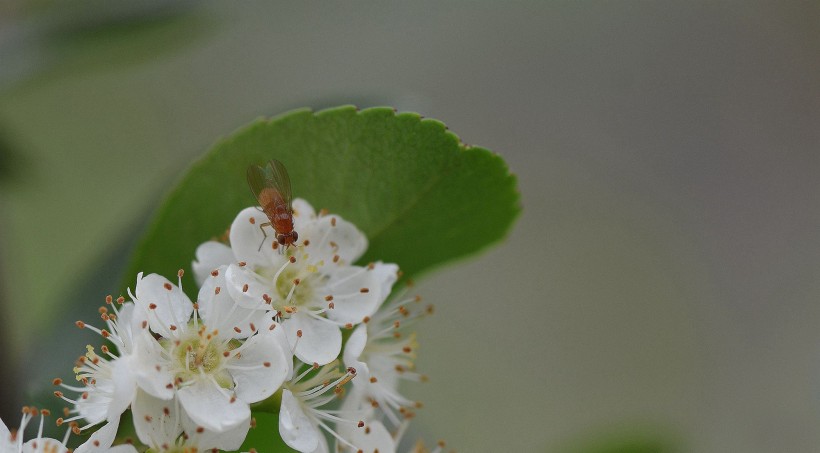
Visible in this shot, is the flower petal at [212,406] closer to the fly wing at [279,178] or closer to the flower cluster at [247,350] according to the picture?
the flower cluster at [247,350]

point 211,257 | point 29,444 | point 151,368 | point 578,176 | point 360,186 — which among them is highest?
point 578,176

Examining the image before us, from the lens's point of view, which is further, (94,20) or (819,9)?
(819,9)

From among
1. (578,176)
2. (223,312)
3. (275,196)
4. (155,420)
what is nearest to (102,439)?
(155,420)

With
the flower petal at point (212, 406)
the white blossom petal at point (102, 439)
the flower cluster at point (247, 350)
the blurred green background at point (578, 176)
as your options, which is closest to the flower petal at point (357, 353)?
the flower cluster at point (247, 350)

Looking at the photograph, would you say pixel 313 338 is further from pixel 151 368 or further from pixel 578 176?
pixel 578 176

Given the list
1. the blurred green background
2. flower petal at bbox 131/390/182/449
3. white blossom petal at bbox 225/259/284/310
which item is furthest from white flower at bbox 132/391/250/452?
the blurred green background

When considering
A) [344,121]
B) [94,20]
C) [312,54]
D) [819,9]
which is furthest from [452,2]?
[344,121]

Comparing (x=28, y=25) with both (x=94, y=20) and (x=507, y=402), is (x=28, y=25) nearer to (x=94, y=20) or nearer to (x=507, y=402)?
(x=94, y=20)

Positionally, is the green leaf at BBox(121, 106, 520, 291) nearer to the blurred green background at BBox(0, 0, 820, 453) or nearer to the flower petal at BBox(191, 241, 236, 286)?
the flower petal at BBox(191, 241, 236, 286)
